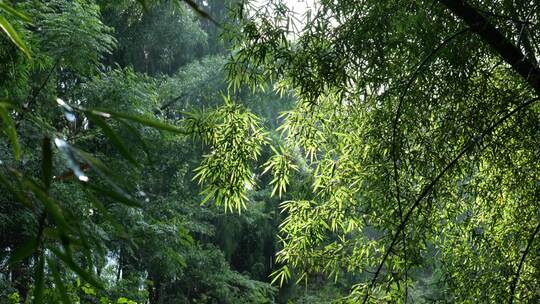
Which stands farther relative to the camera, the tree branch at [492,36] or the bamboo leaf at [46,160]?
the tree branch at [492,36]

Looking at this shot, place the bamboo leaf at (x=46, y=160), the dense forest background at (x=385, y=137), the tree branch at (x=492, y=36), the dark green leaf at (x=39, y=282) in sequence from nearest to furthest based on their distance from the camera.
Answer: the bamboo leaf at (x=46, y=160) → the dark green leaf at (x=39, y=282) → the tree branch at (x=492, y=36) → the dense forest background at (x=385, y=137)

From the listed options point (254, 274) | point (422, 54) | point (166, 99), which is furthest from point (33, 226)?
point (254, 274)

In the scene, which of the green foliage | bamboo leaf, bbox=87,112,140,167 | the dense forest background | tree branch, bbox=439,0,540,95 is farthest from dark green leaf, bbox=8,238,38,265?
the green foliage

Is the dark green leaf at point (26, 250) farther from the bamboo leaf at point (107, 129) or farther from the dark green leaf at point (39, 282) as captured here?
the bamboo leaf at point (107, 129)

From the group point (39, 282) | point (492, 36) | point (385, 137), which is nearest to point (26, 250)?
point (39, 282)

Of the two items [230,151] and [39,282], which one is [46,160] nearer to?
→ [39,282]

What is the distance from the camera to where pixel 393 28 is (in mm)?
2238

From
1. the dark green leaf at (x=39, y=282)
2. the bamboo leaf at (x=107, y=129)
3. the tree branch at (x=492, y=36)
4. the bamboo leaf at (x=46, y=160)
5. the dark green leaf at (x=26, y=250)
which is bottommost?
the dark green leaf at (x=39, y=282)

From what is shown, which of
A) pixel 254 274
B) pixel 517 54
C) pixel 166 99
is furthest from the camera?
pixel 254 274

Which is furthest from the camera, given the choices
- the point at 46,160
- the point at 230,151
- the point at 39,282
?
the point at 230,151

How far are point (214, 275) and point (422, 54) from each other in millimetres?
5696

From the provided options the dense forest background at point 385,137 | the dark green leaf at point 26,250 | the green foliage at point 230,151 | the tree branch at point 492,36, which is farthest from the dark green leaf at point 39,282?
the green foliage at point 230,151

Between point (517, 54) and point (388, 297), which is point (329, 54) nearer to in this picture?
point (517, 54)

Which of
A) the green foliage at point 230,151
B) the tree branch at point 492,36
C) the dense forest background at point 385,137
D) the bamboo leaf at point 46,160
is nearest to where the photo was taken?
the bamboo leaf at point 46,160
